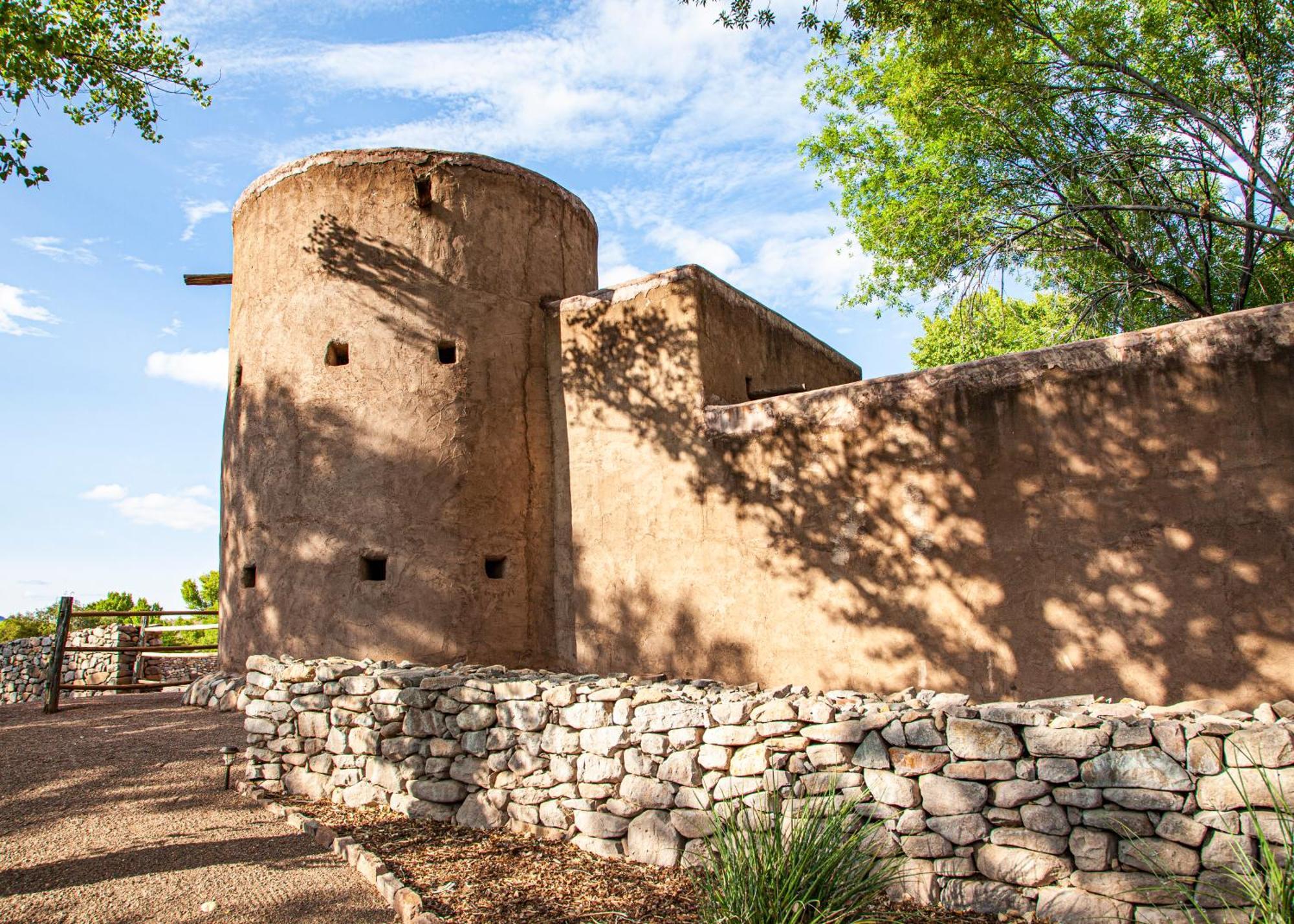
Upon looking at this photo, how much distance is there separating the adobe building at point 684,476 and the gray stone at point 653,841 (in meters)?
2.85

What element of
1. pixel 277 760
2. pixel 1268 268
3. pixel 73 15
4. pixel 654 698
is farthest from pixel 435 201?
pixel 1268 268

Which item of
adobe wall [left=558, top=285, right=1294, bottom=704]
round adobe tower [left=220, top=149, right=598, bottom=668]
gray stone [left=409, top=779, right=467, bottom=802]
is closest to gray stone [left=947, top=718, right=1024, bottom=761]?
adobe wall [left=558, top=285, right=1294, bottom=704]

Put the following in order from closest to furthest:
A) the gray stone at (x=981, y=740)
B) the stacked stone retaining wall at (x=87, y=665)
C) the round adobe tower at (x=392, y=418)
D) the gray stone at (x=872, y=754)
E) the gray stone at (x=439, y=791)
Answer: the gray stone at (x=981, y=740)
the gray stone at (x=872, y=754)
the gray stone at (x=439, y=791)
the round adobe tower at (x=392, y=418)
the stacked stone retaining wall at (x=87, y=665)

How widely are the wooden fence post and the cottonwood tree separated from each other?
529 inches

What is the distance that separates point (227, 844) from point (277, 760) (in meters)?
1.37

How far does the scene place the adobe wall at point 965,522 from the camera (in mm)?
6223

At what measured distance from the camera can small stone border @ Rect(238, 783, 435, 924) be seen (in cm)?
466

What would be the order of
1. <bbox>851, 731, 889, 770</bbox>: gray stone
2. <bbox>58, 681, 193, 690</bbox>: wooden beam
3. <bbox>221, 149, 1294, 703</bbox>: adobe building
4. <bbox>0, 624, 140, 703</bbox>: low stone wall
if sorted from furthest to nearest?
<bbox>0, 624, 140, 703</bbox>: low stone wall
<bbox>58, 681, 193, 690</bbox>: wooden beam
<bbox>221, 149, 1294, 703</bbox>: adobe building
<bbox>851, 731, 889, 770</bbox>: gray stone

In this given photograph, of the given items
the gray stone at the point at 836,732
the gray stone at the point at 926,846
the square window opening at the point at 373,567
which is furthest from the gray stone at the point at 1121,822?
the square window opening at the point at 373,567

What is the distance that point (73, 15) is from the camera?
31.4 ft

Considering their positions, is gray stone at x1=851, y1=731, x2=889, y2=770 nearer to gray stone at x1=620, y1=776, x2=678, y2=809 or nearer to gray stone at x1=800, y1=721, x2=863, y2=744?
gray stone at x1=800, y1=721, x2=863, y2=744

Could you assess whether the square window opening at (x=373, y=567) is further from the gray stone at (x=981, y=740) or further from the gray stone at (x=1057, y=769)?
the gray stone at (x=1057, y=769)

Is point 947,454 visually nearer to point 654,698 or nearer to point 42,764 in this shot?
point 654,698

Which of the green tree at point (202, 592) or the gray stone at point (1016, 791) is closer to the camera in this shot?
the gray stone at point (1016, 791)
